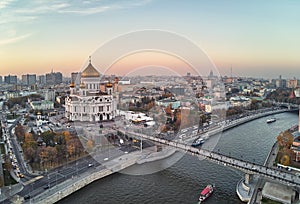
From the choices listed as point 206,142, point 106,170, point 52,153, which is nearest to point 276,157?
point 206,142

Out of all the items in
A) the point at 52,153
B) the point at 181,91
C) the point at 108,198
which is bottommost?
the point at 108,198

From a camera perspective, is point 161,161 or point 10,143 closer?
point 161,161

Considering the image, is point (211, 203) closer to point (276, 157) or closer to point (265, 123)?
point (276, 157)

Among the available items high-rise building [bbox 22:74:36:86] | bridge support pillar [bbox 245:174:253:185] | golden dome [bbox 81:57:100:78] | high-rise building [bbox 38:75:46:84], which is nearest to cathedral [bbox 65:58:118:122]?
golden dome [bbox 81:57:100:78]

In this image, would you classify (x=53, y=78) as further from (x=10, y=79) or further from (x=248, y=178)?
(x=248, y=178)

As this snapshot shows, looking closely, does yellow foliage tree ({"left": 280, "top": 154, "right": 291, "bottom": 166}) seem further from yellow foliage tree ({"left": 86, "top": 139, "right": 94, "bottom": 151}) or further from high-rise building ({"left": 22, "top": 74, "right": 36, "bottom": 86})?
high-rise building ({"left": 22, "top": 74, "right": 36, "bottom": 86})

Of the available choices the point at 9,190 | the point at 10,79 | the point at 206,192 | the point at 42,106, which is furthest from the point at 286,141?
the point at 10,79

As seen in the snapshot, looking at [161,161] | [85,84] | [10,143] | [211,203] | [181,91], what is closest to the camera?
[211,203]

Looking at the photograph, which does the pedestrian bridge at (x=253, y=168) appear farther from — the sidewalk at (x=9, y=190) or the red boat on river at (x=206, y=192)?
the sidewalk at (x=9, y=190)
